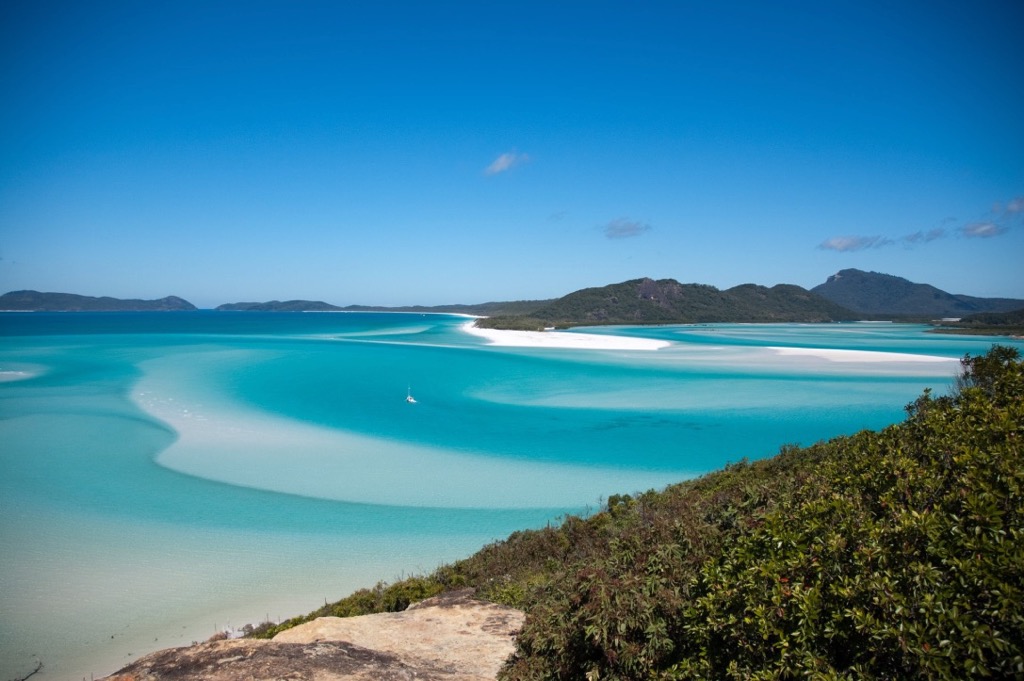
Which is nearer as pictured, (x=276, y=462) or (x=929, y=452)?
(x=929, y=452)

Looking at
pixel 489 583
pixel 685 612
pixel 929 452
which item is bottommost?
pixel 489 583

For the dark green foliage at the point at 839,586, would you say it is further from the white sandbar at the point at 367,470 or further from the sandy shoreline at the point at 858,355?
the sandy shoreline at the point at 858,355

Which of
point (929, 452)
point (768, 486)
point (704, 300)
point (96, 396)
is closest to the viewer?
point (929, 452)

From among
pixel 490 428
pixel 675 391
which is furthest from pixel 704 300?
pixel 490 428

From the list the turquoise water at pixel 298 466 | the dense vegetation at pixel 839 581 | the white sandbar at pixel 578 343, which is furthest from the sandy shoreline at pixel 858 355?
the dense vegetation at pixel 839 581

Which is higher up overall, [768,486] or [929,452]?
[929,452]

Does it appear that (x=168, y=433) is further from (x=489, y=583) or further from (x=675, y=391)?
(x=675, y=391)

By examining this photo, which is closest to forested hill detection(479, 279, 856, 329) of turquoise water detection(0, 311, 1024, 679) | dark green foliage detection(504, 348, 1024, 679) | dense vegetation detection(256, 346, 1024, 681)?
turquoise water detection(0, 311, 1024, 679)
